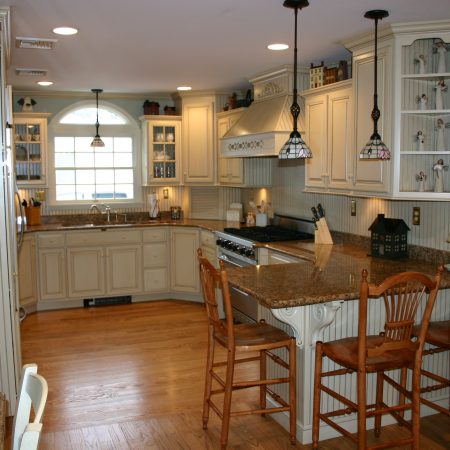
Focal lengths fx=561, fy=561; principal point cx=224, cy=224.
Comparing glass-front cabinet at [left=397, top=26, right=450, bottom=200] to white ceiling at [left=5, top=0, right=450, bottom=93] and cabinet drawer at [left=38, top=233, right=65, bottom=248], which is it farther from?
cabinet drawer at [left=38, top=233, right=65, bottom=248]

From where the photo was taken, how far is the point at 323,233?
4.74 meters

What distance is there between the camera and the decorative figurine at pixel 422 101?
368 cm

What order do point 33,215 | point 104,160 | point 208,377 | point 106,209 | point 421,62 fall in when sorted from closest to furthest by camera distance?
point 208,377, point 421,62, point 33,215, point 106,209, point 104,160

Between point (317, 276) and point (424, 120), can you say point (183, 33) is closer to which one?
point (424, 120)

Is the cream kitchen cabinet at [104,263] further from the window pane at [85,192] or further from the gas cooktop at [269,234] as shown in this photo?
the gas cooktop at [269,234]

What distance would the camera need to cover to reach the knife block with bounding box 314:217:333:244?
4734mm

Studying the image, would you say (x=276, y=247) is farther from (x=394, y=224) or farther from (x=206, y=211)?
(x=206, y=211)

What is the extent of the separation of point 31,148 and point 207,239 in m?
2.29

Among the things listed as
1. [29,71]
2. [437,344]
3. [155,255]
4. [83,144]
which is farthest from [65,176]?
A: [437,344]

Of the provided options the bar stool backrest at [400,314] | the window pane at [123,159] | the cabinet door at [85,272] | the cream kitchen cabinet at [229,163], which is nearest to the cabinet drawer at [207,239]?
the cream kitchen cabinet at [229,163]

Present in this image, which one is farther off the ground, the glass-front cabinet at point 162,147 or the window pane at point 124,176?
the glass-front cabinet at point 162,147

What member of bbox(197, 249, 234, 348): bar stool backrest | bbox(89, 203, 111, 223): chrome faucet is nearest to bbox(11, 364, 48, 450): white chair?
bbox(197, 249, 234, 348): bar stool backrest

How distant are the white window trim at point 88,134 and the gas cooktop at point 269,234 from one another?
1889 millimetres

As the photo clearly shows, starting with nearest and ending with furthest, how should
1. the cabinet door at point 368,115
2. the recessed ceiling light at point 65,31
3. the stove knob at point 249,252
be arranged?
the recessed ceiling light at point 65,31 → the cabinet door at point 368,115 → the stove knob at point 249,252
